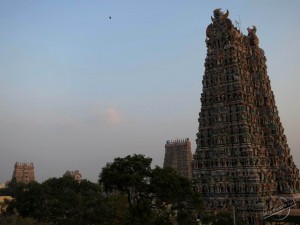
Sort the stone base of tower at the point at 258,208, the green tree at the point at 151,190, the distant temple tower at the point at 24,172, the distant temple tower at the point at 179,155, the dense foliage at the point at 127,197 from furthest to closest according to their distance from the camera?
the distant temple tower at the point at 24,172 → the distant temple tower at the point at 179,155 → the stone base of tower at the point at 258,208 → the green tree at the point at 151,190 → the dense foliage at the point at 127,197

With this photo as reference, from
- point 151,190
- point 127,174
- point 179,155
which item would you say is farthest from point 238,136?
point 179,155

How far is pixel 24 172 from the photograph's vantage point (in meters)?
168

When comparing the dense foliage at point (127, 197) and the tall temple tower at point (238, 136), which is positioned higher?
the tall temple tower at point (238, 136)

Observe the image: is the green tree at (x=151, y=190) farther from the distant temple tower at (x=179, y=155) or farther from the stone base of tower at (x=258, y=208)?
the distant temple tower at (x=179, y=155)

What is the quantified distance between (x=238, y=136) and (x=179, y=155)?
7217cm

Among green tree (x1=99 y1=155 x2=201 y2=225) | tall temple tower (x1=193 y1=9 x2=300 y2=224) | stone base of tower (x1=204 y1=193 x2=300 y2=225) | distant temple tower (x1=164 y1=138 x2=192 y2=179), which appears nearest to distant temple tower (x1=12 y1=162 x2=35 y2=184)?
distant temple tower (x1=164 y1=138 x2=192 y2=179)

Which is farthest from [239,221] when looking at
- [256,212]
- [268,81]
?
[268,81]

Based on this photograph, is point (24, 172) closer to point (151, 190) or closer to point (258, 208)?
point (258, 208)

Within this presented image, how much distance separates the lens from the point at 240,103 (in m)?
76.3

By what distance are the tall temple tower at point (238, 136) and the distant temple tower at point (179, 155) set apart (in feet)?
195

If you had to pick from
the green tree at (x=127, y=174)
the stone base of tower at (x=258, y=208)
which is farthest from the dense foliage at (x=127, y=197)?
the stone base of tower at (x=258, y=208)

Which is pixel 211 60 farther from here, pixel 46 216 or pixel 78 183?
pixel 46 216

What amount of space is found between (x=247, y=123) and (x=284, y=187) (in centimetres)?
1713

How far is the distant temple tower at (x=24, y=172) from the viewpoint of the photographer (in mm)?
165000
